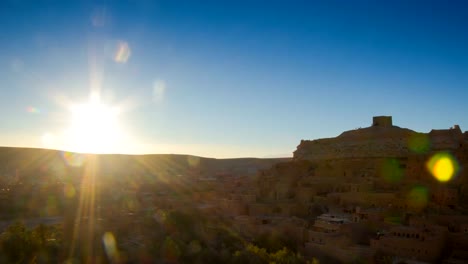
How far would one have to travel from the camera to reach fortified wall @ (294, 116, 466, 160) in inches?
755

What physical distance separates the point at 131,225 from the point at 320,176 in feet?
30.0

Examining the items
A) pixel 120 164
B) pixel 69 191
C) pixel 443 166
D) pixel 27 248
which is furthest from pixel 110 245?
pixel 120 164

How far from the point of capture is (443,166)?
17.6 meters

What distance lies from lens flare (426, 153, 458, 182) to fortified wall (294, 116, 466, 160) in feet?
3.29

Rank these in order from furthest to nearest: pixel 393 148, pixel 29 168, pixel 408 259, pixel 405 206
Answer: pixel 29 168 → pixel 393 148 → pixel 405 206 → pixel 408 259

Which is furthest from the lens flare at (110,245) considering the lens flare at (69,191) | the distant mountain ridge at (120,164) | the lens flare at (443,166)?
the distant mountain ridge at (120,164)

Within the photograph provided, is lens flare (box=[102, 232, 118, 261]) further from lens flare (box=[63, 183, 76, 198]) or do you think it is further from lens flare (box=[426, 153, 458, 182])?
lens flare (box=[426, 153, 458, 182])

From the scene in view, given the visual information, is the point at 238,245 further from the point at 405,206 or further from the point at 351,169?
the point at 351,169

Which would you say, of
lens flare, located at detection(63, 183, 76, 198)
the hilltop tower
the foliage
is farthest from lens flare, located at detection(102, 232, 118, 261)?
the hilltop tower

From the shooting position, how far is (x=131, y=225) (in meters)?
17.0

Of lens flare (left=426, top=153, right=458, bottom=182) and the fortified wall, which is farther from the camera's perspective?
the fortified wall

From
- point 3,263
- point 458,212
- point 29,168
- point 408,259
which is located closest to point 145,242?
point 3,263

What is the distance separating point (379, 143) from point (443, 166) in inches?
148

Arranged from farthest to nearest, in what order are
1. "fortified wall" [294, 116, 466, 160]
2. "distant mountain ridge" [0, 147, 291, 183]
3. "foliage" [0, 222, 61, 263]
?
"distant mountain ridge" [0, 147, 291, 183]
"fortified wall" [294, 116, 466, 160]
"foliage" [0, 222, 61, 263]
